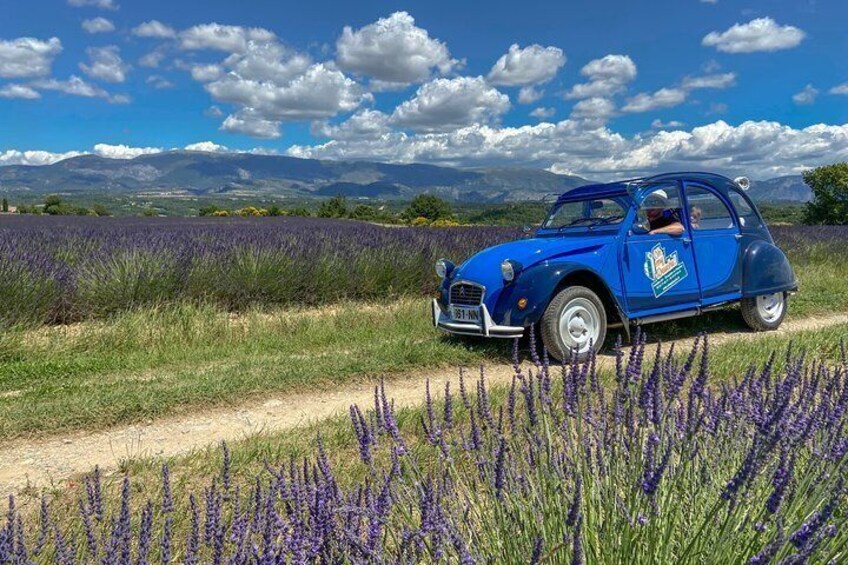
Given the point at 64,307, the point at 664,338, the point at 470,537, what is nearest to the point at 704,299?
the point at 664,338

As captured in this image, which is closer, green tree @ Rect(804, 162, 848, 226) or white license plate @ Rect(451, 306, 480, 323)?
white license plate @ Rect(451, 306, 480, 323)

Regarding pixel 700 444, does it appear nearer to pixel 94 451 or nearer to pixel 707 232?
pixel 94 451

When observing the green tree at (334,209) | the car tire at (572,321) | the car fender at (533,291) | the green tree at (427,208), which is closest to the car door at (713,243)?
the car tire at (572,321)

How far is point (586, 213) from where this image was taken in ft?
24.8

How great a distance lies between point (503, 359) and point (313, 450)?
10.9ft

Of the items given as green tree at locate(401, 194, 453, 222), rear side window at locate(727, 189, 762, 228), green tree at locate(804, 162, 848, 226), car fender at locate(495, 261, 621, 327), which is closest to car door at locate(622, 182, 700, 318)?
car fender at locate(495, 261, 621, 327)

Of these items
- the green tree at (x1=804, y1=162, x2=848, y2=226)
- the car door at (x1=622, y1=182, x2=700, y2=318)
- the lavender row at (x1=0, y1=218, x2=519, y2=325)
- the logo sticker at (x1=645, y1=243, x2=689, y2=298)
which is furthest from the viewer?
the green tree at (x1=804, y1=162, x2=848, y2=226)

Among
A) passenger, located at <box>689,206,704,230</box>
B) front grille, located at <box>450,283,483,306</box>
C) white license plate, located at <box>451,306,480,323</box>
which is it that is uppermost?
passenger, located at <box>689,206,704,230</box>

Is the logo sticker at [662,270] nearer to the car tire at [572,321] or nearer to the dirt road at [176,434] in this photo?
the car tire at [572,321]

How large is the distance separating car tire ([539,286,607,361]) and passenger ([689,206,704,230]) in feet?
6.03

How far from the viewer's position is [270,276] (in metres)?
9.57

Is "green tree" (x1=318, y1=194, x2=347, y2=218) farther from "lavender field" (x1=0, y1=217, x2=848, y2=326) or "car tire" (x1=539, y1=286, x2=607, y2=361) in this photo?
"car tire" (x1=539, y1=286, x2=607, y2=361)

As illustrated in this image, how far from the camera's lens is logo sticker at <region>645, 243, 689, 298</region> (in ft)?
22.7

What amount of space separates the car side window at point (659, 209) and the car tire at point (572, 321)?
4.07 feet
